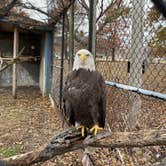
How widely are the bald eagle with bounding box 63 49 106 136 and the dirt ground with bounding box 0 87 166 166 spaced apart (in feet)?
0.91

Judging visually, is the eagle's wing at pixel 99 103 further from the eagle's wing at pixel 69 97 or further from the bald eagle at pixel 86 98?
the eagle's wing at pixel 69 97

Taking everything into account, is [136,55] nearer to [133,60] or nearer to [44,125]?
[133,60]

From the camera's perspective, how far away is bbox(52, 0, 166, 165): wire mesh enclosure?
86.1 inches

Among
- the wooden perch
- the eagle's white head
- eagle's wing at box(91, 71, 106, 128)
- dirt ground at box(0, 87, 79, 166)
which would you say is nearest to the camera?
the wooden perch

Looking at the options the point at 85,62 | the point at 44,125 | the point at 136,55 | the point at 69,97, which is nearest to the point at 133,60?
the point at 136,55

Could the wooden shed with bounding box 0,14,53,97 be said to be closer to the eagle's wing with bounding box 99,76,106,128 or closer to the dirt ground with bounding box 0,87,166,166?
the dirt ground with bounding box 0,87,166,166

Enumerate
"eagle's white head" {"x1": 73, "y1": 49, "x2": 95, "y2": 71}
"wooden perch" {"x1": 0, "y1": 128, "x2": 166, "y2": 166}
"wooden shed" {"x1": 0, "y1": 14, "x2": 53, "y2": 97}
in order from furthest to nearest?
"wooden shed" {"x1": 0, "y1": 14, "x2": 53, "y2": 97} → "eagle's white head" {"x1": 73, "y1": 49, "x2": 95, "y2": 71} → "wooden perch" {"x1": 0, "y1": 128, "x2": 166, "y2": 166}

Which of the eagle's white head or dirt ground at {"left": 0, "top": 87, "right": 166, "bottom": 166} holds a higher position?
the eagle's white head

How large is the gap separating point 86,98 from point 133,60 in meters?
0.41

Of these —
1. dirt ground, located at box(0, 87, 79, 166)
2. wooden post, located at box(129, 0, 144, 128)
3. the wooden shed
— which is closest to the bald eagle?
wooden post, located at box(129, 0, 144, 128)

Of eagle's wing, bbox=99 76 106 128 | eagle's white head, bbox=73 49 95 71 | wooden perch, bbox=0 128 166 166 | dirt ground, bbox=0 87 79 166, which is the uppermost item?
eagle's white head, bbox=73 49 95 71

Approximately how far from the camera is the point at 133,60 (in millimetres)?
2291

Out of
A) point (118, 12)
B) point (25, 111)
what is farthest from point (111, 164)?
point (25, 111)

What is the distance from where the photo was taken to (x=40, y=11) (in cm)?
821
